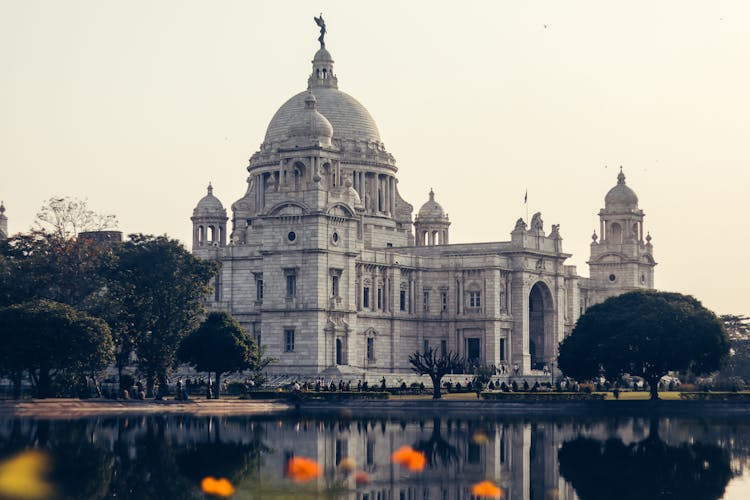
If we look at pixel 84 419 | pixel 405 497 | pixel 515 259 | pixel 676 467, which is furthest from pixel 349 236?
pixel 405 497

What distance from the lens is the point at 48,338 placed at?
88562mm

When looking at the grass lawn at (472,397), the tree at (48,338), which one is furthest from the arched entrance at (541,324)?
the tree at (48,338)

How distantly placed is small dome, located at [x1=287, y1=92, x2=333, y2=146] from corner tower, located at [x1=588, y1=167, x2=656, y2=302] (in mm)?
37829

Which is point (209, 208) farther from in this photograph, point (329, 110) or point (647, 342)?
point (647, 342)

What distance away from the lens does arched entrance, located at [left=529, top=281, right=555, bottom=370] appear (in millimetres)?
144875

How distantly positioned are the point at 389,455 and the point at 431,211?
304ft

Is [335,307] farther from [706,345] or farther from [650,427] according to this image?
[650,427]

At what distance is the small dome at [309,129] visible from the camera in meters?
130

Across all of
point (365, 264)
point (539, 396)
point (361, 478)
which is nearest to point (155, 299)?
point (539, 396)

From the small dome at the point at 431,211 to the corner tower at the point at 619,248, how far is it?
15617 millimetres

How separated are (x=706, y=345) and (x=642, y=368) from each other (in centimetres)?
443

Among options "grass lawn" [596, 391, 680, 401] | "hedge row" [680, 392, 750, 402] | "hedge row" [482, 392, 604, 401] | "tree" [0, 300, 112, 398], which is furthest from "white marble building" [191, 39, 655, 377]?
"tree" [0, 300, 112, 398]

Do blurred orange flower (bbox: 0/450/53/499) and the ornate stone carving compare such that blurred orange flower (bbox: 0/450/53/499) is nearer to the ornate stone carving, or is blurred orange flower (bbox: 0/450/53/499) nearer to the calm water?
the calm water

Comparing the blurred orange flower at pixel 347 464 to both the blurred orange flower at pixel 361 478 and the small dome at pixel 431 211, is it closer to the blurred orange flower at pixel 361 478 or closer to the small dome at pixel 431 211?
the blurred orange flower at pixel 361 478
